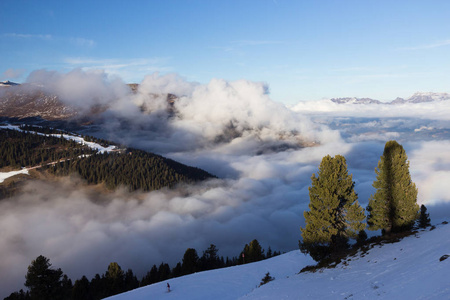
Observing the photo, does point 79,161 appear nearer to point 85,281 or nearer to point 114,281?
point 85,281

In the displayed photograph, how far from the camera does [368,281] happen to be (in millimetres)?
18312

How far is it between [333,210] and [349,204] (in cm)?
192

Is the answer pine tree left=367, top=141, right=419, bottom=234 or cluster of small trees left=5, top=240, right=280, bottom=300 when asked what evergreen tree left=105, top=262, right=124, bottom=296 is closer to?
cluster of small trees left=5, top=240, right=280, bottom=300

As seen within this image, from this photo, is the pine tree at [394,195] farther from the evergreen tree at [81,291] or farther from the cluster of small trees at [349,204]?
the evergreen tree at [81,291]

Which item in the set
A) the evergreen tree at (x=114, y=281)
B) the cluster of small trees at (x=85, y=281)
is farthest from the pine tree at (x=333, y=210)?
the evergreen tree at (x=114, y=281)

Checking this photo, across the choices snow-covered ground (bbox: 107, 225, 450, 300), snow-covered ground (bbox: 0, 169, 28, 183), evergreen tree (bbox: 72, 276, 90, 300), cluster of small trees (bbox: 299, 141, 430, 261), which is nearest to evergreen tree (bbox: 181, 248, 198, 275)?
evergreen tree (bbox: 72, 276, 90, 300)

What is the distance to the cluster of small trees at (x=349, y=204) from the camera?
2870 centimetres

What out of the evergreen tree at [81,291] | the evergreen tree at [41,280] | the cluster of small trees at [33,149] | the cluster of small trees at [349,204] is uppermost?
the cluster of small trees at [33,149]

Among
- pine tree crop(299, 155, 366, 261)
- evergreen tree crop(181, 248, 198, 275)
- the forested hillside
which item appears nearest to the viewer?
pine tree crop(299, 155, 366, 261)

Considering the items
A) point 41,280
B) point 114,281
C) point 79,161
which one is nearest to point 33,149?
point 79,161

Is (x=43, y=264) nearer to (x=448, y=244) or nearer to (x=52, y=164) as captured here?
(x=448, y=244)

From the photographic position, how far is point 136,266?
487 feet

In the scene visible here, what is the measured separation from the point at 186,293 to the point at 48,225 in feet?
485

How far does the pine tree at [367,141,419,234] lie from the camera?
28.8m
